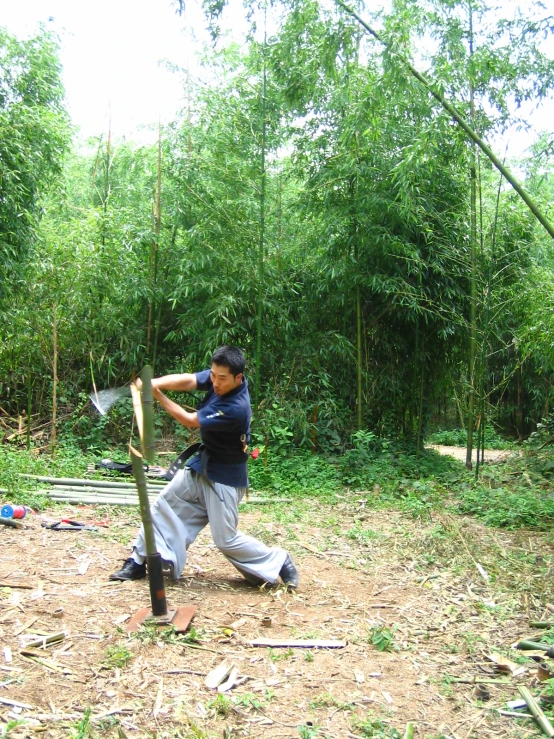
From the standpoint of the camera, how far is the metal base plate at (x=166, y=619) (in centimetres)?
305

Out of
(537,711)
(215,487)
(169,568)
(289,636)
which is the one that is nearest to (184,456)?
(215,487)

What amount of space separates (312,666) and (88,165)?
45.7 ft

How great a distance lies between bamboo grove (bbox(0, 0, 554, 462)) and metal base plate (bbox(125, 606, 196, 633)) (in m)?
4.02

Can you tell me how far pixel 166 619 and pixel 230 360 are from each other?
1267 mm

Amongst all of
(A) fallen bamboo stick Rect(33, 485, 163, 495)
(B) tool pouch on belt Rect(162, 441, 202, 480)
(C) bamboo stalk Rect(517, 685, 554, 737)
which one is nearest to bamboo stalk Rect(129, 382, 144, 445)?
(B) tool pouch on belt Rect(162, 441, 202, 480)

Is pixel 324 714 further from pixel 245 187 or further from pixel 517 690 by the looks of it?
pixel 245 187

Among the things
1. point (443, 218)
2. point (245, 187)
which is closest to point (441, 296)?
point (443, 218)

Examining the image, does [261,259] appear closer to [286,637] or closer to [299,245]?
[299,245]

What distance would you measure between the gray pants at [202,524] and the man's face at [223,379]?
483 mm

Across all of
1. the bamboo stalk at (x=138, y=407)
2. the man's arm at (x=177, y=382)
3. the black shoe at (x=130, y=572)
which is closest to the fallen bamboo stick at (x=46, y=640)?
the black shoe at (x=130, y=572)

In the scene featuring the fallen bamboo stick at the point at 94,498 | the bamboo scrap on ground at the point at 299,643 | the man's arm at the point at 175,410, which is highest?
the man's arm at the point at 175,410

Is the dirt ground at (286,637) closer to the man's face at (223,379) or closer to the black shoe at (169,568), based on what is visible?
the black shoe at (169,568)

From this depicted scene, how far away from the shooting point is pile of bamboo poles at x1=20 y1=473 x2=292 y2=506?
5.83m

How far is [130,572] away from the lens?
3738 mm
